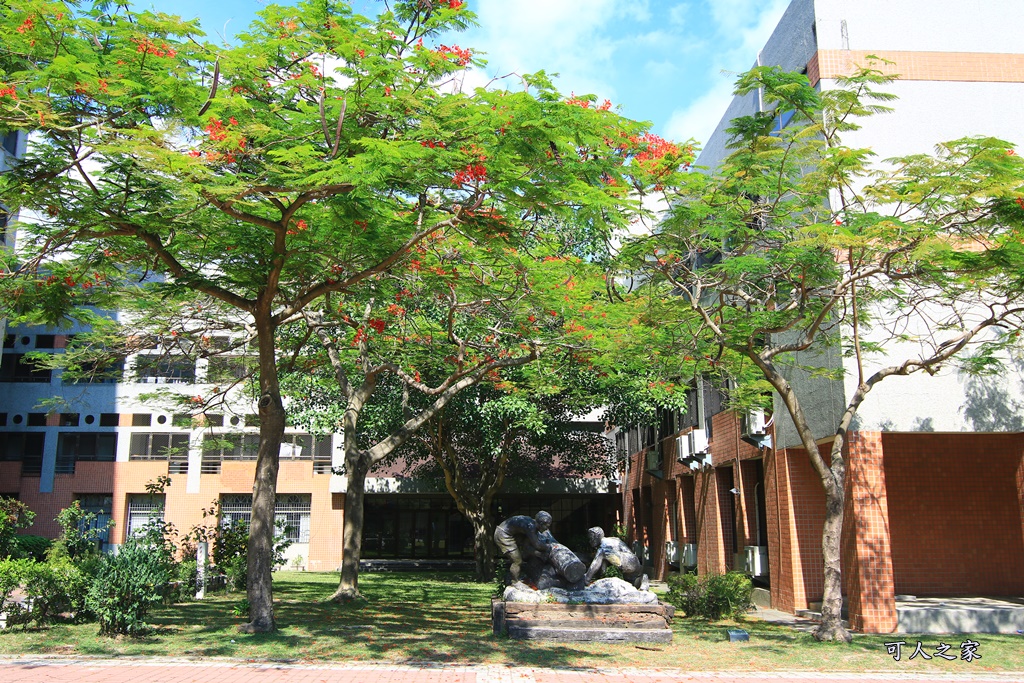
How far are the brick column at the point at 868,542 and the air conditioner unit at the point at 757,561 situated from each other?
4.43 m

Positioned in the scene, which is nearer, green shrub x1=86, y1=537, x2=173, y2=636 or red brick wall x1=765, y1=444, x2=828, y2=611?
green shrub x1=86, y1=537, x2=173, y2=636

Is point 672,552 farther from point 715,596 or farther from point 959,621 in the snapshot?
point 959,621

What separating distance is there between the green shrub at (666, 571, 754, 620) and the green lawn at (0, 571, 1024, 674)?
1.39 ft

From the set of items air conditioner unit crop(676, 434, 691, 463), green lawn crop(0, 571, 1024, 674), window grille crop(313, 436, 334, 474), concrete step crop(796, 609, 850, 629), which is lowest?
concrete step crop(796, 609, 850, 629)

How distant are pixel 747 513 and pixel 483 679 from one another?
38.9 ft

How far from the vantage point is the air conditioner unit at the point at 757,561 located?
58.6ft

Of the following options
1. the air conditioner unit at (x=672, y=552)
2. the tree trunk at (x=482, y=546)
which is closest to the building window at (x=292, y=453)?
the tree trunk at (x=482, y=546)

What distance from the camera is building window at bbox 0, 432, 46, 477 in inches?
1242

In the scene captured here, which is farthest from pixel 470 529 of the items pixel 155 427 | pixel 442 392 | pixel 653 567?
pixel 442 392

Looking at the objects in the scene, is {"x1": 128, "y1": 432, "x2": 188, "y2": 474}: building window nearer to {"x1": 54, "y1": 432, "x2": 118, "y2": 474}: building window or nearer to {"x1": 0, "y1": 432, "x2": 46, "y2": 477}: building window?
{"x1": 54, "y1": 432, "x2": 118, "y2": 474}: building window

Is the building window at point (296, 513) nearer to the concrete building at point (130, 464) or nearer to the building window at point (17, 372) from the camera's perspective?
the concrete building at point (130, 464)

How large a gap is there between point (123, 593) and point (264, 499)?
2.10 m

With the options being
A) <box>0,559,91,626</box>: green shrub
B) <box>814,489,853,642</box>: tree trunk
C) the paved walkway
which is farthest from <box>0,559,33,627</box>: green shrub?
<box>814,489,853,642</box>: tree trunk

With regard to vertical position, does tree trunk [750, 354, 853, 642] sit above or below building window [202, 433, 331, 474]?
below
